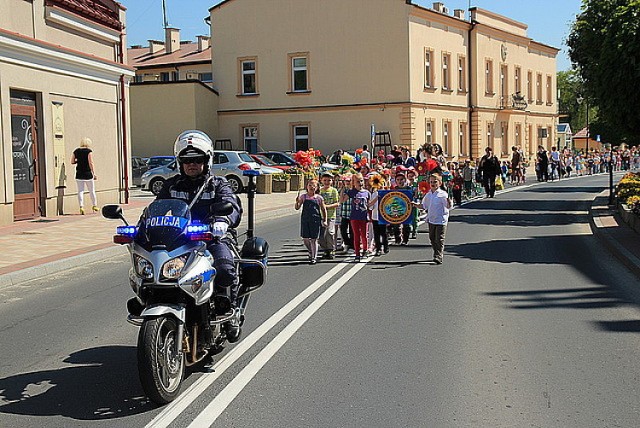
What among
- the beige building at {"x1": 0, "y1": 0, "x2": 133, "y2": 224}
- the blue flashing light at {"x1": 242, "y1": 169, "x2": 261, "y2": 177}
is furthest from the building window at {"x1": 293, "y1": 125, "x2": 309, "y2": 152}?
the blue flashing light at {"x1": 242, "y1": 169, "x2": 261, "y2": 177}

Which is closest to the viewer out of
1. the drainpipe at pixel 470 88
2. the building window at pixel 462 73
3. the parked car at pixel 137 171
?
the parked car at pixel 137 171

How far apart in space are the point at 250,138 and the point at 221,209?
42.6 meters

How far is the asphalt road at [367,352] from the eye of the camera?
221 inches

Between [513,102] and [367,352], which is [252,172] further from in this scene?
[513,102]

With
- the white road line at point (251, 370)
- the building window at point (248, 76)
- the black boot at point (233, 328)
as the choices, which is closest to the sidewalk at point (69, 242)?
the white road line at point (251, 370)

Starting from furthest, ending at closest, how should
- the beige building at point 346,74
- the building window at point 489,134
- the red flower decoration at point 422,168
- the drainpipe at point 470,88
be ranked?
the building window at point 489,134 < the drainpipe at point 470,88 < the beige building at point 346,74 < the red flower decoration at point 422,168

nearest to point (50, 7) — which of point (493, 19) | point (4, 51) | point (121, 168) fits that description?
point (4, 51)

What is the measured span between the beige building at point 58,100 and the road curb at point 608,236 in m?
11.8

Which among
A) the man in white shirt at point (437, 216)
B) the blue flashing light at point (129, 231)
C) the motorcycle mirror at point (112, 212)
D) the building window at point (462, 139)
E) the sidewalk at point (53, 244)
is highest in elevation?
the building window at point (462, 139)

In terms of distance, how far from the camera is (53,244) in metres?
15.0

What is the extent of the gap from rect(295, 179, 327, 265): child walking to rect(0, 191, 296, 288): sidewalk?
3517mm

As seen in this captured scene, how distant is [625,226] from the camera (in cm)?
1766

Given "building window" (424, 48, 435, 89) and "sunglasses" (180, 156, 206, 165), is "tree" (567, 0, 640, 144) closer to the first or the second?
"sunglasses" (180, 156, 206, 165)

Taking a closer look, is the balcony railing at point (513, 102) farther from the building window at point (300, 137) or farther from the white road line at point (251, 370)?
the white road line at point (251, 370)
